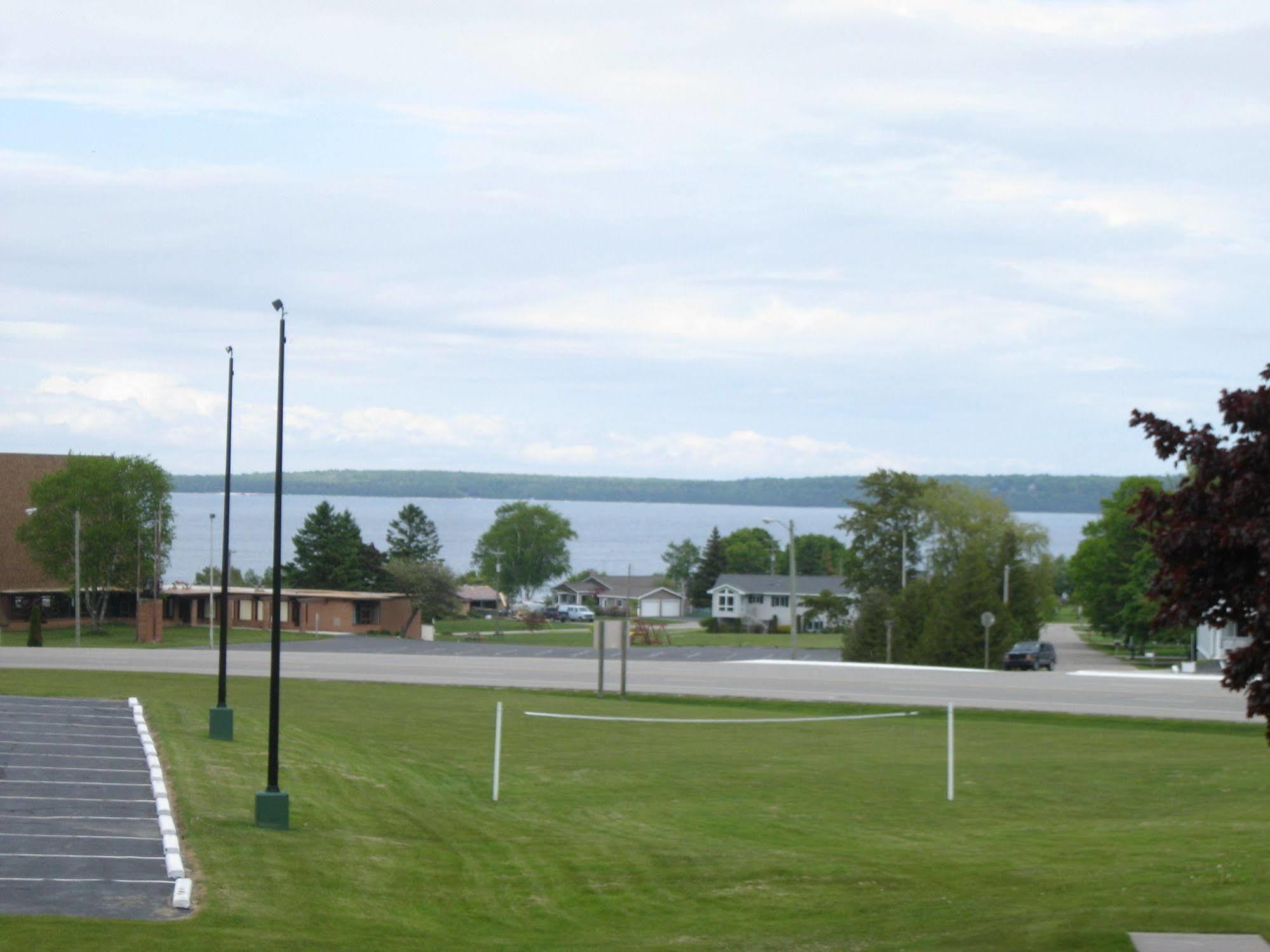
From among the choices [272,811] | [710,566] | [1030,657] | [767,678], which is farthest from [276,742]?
[710,566]

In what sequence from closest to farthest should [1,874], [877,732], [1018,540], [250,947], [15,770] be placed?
[250,947]
[1,874]
[15,770]
[877,732]
[1018,540]

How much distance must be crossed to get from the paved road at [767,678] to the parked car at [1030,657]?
979cm

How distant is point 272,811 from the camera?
16.8 m

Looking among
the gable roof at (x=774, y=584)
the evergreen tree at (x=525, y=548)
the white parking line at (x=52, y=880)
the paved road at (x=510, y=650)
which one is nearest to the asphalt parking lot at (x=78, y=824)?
the white parking line at (x=52, y=880)

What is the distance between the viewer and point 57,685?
3672cm

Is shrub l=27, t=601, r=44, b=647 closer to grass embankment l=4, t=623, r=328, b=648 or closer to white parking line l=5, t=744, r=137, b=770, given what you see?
grass embankment l=4, t=623, r=328, b=648

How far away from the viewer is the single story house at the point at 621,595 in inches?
6235

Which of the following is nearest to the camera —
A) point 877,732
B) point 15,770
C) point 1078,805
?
point 15,770

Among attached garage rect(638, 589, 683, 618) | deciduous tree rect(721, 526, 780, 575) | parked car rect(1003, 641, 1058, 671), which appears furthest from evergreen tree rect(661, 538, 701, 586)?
parked car rect(1003, 641, 1058, 671)

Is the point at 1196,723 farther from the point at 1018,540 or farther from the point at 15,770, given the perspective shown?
the point at 1018,540

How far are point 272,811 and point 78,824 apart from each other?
2.23 metres

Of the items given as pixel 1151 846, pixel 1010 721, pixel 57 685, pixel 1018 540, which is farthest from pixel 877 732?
pixel 1018 540

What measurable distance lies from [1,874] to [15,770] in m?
6.83

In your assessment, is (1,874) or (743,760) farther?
(743,760)
